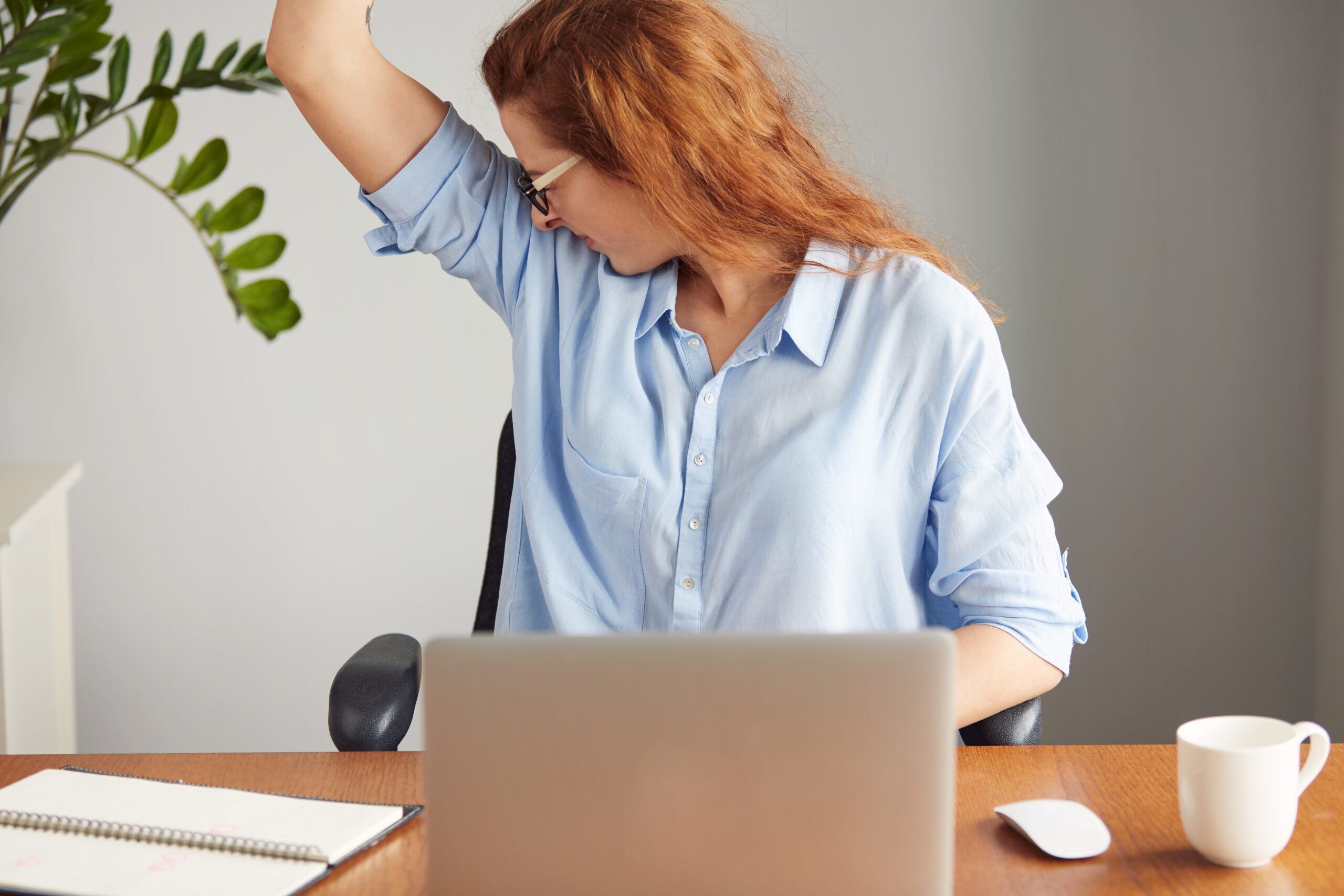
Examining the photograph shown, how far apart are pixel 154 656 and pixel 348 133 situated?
5.27 ft

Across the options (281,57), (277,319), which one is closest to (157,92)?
(277,319)

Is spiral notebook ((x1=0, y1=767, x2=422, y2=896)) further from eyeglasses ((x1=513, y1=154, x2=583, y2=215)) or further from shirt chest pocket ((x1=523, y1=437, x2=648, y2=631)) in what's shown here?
eyeglasses ((x1=513, y1=154, x2=583, y2=215))

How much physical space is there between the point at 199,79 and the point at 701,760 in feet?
5.85

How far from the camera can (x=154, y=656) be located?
7.78 ft

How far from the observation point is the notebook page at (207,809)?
79 centimetres

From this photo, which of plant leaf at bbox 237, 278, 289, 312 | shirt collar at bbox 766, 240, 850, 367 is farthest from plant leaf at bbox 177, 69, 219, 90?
shirt collar at bbox 766, 240, 850, 367

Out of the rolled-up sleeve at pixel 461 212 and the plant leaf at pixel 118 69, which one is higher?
the plant leaf at pixel 118 69

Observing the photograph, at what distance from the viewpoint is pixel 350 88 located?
3.88ft

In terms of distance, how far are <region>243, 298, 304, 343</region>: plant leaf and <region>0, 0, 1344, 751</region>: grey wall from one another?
249 millimetres

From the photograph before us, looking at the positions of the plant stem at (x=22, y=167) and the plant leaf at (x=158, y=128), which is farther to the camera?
the plant leaf at (x=158, y=128)

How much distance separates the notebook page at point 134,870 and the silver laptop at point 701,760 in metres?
0.21

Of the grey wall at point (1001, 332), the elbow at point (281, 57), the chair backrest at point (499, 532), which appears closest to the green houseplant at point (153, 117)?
the grey wall at point (1001, 332)

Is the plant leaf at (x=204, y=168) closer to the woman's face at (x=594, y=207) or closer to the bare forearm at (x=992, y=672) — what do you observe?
the woman's face at (x=594, y=207)

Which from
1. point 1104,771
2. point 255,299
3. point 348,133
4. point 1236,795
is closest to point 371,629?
point 255,299
